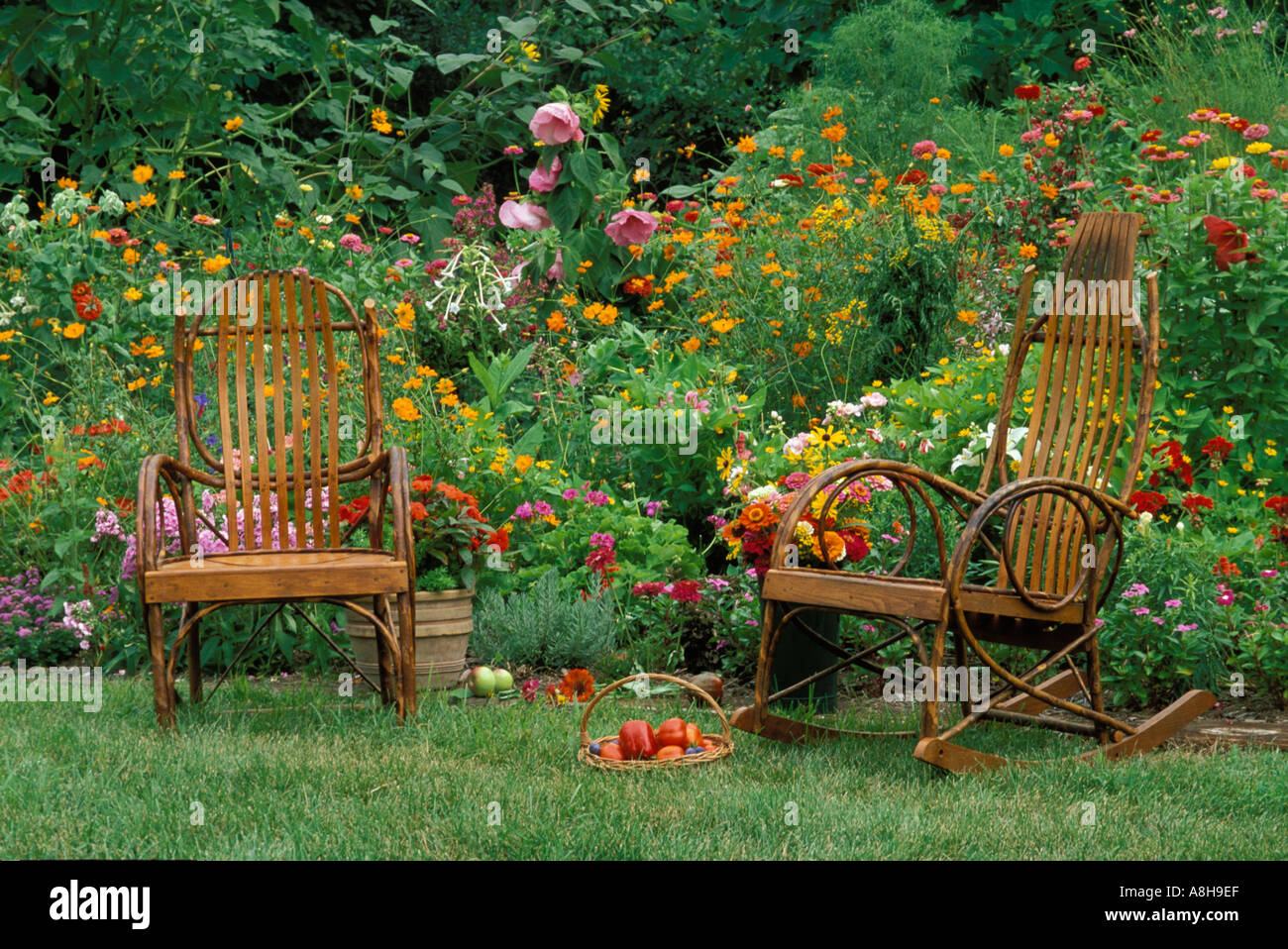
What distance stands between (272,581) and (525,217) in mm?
3730

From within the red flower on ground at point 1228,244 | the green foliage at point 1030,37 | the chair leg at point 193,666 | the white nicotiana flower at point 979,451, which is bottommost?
the chair leg at point 193,666

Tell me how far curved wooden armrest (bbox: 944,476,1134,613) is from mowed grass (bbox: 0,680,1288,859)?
1.34ft

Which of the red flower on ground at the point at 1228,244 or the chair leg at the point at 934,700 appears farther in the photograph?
the red flower on ground at the point at 1228,244

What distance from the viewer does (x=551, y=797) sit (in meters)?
2.93

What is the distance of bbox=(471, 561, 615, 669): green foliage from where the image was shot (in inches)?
169

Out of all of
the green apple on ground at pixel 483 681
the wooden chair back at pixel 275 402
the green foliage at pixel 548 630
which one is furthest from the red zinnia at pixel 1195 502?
the wooden chair back at pixel 275 402

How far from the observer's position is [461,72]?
10109 mm

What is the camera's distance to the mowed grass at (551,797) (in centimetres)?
263

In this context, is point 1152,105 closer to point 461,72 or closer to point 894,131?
point 894,131

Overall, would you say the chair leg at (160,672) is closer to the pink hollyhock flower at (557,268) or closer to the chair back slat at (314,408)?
the chair back slat at (314,408)

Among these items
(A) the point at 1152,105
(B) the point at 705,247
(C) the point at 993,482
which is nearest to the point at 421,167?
(B) the point at 705,247

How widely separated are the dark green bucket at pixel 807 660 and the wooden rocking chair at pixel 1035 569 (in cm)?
5

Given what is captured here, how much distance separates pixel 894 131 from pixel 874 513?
3914 mm

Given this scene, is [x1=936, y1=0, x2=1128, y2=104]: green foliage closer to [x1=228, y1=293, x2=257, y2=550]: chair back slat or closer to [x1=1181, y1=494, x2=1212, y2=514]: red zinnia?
[x1=1181, y1=494, x2=1212, y2=514]: red zinnia
